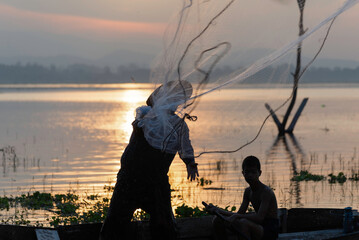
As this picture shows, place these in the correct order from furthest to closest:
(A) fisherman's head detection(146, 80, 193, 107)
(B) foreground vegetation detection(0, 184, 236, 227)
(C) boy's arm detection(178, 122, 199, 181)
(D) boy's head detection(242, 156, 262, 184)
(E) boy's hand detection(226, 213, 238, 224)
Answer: (B) foreground vegetation detection(0, 184, 236, 227) → (E) boy's hand detection(226, 213, 238, 224) → (D) boy's head detection(242, 156, 262, 184) → (C) boy's arm detection(178, 122, 199, 181) → (A) fisherman's head detection(146, 80, 193, 107)

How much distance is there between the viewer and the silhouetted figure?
5418mm

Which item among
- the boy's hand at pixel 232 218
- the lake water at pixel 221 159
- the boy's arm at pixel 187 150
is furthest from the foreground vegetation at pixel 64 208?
the boy's arm at pixel 187 150

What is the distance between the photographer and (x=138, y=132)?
5.42 meters

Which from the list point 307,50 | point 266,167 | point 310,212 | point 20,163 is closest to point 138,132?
point 307,50

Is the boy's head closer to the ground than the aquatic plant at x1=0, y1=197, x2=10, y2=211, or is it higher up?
higher up

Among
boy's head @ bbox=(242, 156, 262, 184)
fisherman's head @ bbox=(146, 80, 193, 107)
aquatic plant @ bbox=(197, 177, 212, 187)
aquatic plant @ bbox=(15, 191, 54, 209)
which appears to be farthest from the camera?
aquatic plant @ bbox=(197, 177, 212, 187)

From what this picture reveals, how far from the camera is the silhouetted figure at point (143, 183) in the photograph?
17.8 ft

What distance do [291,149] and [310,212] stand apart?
1088cm

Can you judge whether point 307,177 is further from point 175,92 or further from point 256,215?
point 175,92

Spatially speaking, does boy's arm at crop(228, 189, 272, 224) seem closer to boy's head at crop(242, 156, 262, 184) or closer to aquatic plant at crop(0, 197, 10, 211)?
boy's head at crop(242, 156, 262, 184)

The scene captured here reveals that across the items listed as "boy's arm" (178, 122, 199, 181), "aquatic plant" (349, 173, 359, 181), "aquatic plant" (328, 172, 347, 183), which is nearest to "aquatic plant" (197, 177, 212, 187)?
"aquatic plant" (328, 172, 347, 183)

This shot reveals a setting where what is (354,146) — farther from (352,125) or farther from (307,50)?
(307,50)

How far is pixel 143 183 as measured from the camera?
5461 mm

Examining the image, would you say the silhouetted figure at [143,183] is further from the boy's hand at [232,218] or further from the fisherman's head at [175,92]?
the boy's hand at [232,218]
